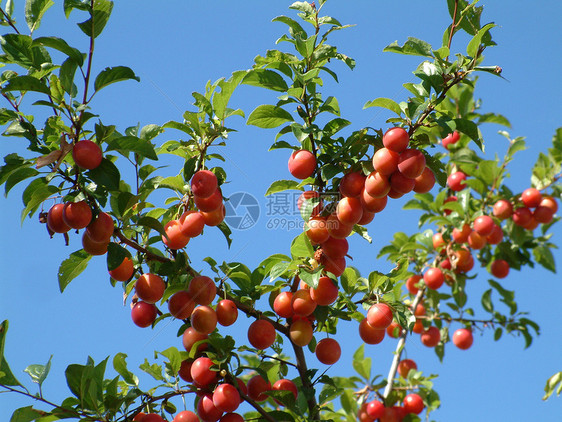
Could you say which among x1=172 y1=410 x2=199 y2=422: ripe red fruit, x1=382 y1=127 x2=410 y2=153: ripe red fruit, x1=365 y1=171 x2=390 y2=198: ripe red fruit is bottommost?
x1=172 y1=410 x2=199 y2=422: ripe red fruit

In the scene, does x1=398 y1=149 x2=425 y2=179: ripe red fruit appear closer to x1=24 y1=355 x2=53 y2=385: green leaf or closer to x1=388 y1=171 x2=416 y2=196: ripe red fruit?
x1=388 y1=171 x2=416 y2=196: ripe red fruit

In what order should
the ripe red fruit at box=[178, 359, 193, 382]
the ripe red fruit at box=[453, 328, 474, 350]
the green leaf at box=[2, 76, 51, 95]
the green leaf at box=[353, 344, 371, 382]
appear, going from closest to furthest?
the green leaf at box=[2, 76, 51, 95], the ripe red fruit at box=[178, 359, 193, 382], the green leaf at box=[353, 344, 371, 382], the ripe red fruit at box=[453, 328, 474, 350]

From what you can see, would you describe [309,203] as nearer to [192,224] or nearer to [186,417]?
[192,224]

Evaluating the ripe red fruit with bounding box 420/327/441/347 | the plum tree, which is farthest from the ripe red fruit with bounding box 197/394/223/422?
the ripe red fruit with bounding box 420/327/441/347

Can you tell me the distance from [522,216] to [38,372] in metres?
3.17

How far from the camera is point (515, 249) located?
396cm

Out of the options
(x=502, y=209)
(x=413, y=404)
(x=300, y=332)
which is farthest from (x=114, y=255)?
(x=502, y=209)

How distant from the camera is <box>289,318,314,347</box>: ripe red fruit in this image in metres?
2.13

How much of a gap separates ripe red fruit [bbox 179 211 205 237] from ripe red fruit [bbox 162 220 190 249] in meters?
0.02

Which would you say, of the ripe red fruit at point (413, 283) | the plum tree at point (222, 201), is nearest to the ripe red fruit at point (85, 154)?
the plum tree at point (222, 201)

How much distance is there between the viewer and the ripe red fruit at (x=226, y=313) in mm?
2010

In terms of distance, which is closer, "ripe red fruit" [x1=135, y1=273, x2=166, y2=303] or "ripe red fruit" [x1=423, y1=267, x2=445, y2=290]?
"ripe red fruit" [x1=135, y1=273, x2=166, y2=303]

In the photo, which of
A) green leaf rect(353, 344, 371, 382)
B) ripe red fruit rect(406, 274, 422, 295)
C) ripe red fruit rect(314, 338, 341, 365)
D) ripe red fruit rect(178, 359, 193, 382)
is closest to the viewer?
ripe red fruit rect(178, 359, 193, 382)

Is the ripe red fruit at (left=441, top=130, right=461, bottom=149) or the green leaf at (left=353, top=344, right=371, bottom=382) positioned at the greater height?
the ripe red fruit at (left=441, top=130, right=461, bottom=149)
